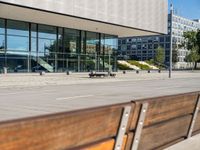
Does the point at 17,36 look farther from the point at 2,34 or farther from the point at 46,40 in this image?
the point at 46,40

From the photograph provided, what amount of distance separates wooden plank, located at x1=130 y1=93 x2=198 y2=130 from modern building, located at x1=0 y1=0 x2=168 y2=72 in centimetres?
2849

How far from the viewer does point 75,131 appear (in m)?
4.10

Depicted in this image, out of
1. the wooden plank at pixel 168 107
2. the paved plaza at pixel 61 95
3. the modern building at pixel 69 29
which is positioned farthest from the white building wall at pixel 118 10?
the wooden plank at pixel 168 107

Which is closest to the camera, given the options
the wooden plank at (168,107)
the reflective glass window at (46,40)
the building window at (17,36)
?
the wooden plank at (168,107)

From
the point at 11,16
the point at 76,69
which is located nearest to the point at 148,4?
the point at 76,69

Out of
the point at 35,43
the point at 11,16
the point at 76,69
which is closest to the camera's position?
the point at 11,16

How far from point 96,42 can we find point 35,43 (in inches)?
488

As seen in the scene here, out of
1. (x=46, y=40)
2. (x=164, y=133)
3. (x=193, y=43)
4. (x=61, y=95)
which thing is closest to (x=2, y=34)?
(x=46, y=40)

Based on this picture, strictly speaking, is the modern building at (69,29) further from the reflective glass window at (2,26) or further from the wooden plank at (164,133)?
the wooden plank at (164,133)

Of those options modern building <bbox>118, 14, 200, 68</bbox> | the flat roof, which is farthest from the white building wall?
modern building <bbox>118, 14, 200, 68</bbox>

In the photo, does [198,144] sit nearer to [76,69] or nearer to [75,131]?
[75,131]

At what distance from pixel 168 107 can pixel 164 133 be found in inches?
18.4

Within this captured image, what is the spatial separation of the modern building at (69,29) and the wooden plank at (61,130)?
30.6m

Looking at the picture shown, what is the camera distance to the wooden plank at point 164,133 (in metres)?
A: 5.98
